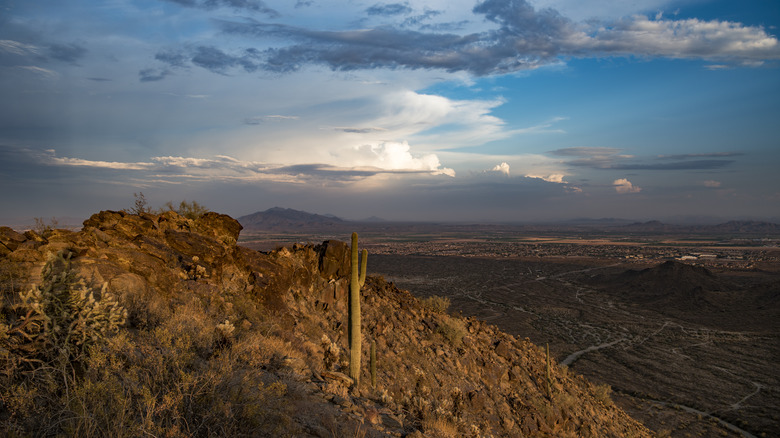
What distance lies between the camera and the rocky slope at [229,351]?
4.49 metres

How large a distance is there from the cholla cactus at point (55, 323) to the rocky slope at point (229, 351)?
20 mm

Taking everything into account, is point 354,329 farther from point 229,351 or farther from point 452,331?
point 452,331

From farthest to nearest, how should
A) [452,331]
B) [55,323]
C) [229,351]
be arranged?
[452,331] → [229,351] → [55,323]

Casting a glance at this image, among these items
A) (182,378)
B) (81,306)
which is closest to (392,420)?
(182,378)

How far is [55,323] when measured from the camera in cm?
482

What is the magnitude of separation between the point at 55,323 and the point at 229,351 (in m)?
2.50

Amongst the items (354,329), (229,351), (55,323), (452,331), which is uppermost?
(55,323)

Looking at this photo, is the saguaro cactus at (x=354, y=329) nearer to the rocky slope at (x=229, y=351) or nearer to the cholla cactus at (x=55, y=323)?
the rocky slope at (x=229, y=351)

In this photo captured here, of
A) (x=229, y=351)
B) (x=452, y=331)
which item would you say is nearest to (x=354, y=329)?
(x=229, y=351)

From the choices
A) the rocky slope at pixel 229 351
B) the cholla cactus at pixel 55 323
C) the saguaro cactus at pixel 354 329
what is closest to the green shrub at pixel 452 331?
the rocky slope at pixel 229 351

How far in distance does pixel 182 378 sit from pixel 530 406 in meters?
11.8

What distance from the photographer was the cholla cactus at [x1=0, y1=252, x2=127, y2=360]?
183 inches

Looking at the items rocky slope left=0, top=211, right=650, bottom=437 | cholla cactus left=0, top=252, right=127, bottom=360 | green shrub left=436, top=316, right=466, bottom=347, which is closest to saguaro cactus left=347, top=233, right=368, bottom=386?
rocky slope left=0, top=211, right=650, bottom=437

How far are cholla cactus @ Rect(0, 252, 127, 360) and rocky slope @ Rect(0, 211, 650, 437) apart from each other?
0.02 metres
